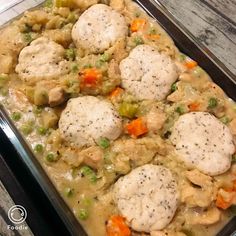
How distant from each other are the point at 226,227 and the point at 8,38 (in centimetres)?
158

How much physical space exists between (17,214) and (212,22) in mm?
1911

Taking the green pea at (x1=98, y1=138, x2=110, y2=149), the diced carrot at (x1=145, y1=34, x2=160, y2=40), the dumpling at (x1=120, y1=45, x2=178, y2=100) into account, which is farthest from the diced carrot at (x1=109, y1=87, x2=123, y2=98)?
the diced carrot at (x1=145, y1=34, x2=160, y2=40)

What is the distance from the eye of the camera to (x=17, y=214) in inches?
83.3

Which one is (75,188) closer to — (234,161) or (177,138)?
(177,138)

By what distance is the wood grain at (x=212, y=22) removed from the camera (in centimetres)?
301

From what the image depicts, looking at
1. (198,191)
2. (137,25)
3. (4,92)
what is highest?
(137,25)

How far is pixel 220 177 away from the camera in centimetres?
211

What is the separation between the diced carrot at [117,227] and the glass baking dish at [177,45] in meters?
0.12

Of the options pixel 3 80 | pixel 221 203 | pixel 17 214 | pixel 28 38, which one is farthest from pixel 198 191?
pixel 28 38

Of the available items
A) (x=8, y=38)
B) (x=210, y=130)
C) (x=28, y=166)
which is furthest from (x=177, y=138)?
(x=8, y=38)

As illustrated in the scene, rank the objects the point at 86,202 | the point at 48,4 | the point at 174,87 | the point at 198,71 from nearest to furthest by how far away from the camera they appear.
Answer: the point at 86,202
the point at 174,87
the point at 198,71
the point at 48,4

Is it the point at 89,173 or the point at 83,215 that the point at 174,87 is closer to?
the point at 89,173

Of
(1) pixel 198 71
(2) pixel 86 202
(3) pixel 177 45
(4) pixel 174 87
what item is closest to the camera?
(2) pixel 86 202

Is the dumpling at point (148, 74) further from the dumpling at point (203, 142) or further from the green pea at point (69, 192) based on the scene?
the green pea at point (69, 192)
